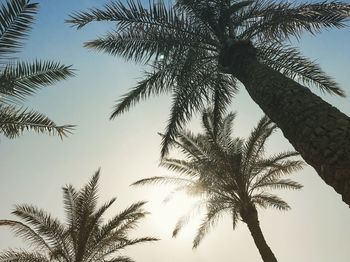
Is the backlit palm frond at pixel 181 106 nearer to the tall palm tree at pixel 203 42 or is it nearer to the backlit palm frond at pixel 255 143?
the tall palm tree at pixel 203 42

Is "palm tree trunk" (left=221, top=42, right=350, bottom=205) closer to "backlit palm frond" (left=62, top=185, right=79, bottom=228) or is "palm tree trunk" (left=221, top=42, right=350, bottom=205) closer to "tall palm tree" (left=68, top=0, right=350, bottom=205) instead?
"tall palm tree" (left=68, top=0, right=350, bottom=205)

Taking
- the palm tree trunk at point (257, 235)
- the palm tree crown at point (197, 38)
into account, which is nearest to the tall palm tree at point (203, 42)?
the palm tree crown at point (197, 38)

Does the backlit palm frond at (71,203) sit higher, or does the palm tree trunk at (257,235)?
the backlit palm frond at (71,203)

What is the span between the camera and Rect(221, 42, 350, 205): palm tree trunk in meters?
4.13

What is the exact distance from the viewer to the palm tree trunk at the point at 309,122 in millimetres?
4129

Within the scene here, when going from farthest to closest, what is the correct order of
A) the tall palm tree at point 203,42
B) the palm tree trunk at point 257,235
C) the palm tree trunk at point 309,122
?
the palm tree trunk at point 257,235
the tall palm tree at point 203,42
the palm tree trunk at point 309,122

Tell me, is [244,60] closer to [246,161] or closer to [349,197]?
[349,197]

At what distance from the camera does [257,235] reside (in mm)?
12820

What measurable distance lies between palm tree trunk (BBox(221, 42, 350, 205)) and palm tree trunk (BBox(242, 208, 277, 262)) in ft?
24.3

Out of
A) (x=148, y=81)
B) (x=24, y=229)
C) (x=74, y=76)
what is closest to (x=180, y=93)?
(x=148, y=81)

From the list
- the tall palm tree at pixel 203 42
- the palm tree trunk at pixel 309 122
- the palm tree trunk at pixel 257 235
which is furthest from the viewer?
the palm tree trunk at pixel 257 235

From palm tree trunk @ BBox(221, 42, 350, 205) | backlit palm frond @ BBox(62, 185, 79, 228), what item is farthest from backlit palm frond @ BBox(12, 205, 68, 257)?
palm tree trunk @ BBox(221, 42, 350, 205)

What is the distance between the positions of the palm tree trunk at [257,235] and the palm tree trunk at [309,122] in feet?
24.3

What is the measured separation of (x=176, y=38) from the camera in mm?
9477
